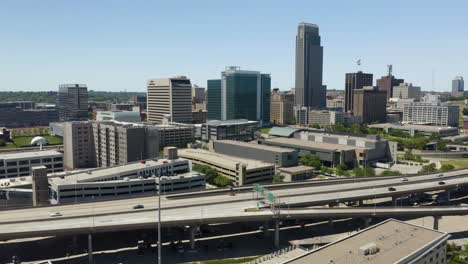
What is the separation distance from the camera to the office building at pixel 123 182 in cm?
9794

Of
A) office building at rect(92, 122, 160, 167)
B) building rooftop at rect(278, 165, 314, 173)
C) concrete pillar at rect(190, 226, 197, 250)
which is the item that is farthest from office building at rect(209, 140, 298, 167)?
concrete pillar at rect(190, 226, 197, 250)

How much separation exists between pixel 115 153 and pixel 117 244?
247ft

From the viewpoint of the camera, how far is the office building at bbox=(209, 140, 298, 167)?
151250mm

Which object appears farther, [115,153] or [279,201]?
[115,153]

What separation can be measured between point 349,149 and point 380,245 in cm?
11554

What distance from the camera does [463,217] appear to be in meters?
99.4

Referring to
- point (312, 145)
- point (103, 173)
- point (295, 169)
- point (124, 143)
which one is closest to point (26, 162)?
point (124, 143)

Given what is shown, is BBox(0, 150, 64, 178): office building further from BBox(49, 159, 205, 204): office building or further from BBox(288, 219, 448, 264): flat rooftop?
BBox(288, 219, 448, 264): flat rooftop

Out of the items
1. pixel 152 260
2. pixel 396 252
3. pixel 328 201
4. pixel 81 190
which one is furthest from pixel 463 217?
pixel 81 190

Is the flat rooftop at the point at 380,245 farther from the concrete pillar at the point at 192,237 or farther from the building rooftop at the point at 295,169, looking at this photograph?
the building rooftop at the point at 295,169

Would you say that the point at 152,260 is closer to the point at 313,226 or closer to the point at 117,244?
the point at 117,244

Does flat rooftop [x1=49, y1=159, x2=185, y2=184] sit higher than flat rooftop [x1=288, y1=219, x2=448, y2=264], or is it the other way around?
flat rooftop [x1=49, y1=159, x2=185, y2=184]

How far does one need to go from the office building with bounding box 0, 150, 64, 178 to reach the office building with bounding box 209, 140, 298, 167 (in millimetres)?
68238

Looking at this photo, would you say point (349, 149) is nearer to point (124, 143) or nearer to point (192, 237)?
point (124, 143)
